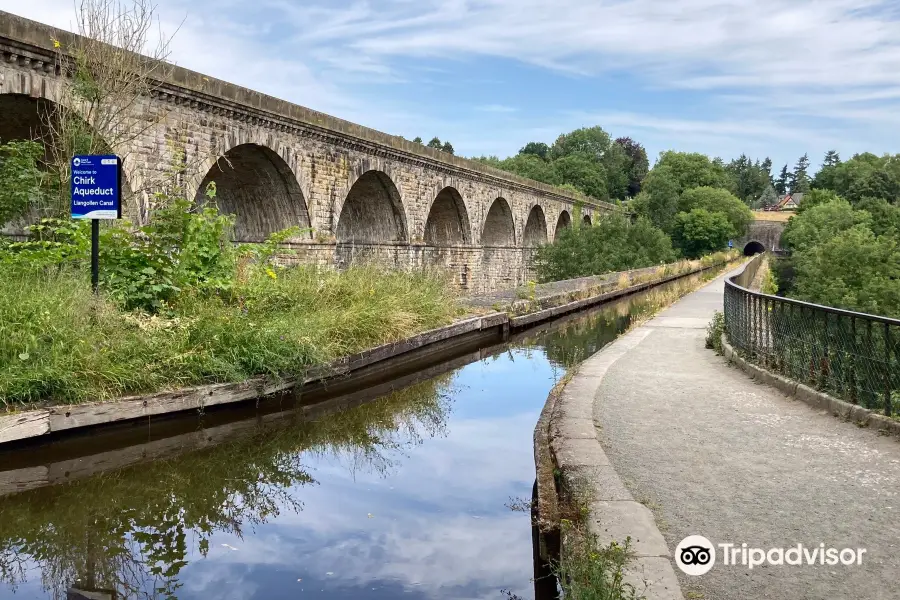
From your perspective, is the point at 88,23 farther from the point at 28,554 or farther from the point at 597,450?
the point at 597,450

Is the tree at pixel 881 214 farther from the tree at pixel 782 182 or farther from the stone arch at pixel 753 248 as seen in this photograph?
the tree at pixel 782 182

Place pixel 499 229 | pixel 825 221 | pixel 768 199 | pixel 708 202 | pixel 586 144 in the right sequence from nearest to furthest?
pixel 499 229, pixel 825 221, pixel 708 202, pixel 586 144, pixel 768 199

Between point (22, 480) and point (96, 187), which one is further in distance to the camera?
point (96, 187)

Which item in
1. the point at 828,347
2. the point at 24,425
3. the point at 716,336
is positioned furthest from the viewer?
the point at 716,336

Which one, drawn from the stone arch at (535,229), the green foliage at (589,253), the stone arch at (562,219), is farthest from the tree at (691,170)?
the green foliage at (589,253)

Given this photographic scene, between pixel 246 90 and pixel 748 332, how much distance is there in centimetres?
950

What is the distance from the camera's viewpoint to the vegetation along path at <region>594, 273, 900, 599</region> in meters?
3.13

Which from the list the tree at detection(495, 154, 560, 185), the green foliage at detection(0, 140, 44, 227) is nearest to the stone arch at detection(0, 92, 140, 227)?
the green foliage at detection(0, 140, 44, 227)

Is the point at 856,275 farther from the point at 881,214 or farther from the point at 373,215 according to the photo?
the point at 881,214

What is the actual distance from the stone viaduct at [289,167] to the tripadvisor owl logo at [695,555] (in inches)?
347

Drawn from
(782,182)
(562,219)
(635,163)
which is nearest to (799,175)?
(782,182)

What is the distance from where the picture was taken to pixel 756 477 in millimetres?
4406

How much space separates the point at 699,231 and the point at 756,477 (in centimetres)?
5577
